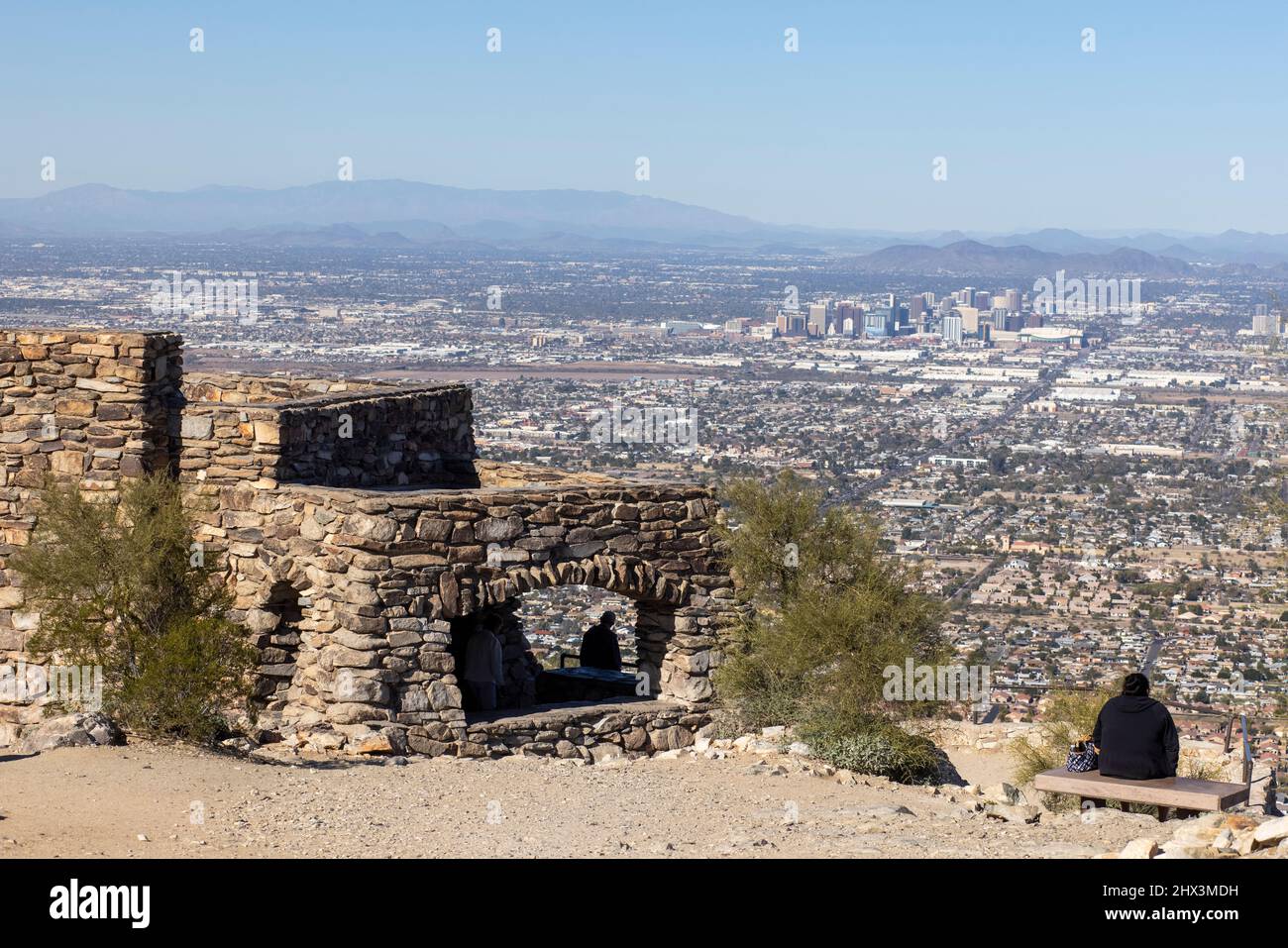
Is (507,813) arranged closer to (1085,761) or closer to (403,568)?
(403,568)

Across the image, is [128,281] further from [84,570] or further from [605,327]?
[84,570]

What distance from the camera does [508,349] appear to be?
8788 cm

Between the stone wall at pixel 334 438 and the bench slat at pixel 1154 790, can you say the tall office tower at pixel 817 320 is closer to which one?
the stone wall at pixel 334 438

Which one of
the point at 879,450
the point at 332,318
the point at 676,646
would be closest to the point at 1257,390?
the point at 879,450

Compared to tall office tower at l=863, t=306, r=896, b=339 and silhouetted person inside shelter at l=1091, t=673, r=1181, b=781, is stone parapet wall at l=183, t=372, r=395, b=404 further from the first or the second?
tall office tower at l=863, t=306, r=896, b=339

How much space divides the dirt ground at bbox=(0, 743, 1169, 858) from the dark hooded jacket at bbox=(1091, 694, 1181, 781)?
381 mm

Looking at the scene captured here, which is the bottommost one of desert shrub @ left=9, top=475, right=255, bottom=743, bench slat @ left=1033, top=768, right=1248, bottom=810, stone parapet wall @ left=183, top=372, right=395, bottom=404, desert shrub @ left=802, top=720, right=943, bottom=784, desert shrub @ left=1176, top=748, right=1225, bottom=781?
desert shrub @ left=1176, top=748, right=1225, bottom=781

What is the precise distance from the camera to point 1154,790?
984 centimetres

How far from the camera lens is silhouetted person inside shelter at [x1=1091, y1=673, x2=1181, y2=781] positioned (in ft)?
33.2

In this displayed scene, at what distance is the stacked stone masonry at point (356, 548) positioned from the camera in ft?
39.0

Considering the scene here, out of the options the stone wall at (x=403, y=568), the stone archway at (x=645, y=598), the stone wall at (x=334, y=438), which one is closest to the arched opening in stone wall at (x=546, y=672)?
the stone archway at (x=645, y=598)

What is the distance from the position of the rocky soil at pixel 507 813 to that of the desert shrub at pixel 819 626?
0.81m

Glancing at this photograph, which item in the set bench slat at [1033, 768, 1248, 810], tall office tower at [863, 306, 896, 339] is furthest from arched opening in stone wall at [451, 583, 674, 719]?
tall office tower at [863, 306, 896, 339]

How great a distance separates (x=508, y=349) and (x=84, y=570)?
77.0 meters
